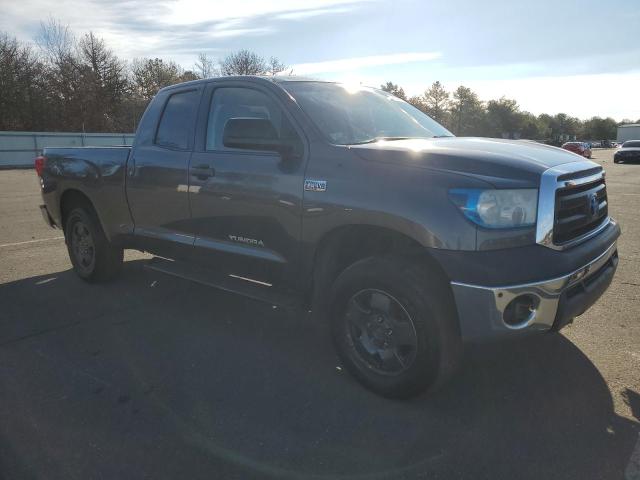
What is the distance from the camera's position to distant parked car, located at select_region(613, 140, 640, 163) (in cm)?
3397

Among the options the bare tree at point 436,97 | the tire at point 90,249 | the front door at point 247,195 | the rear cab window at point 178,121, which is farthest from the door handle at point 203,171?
the bare tree at point 436,97

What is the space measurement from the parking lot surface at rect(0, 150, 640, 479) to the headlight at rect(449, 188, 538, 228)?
3.75ft

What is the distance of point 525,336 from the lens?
9.32 feet

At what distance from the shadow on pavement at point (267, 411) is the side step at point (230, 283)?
1.51ft

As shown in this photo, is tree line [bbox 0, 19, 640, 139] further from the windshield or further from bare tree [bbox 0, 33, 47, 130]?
the windshield

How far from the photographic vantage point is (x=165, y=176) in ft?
14.8

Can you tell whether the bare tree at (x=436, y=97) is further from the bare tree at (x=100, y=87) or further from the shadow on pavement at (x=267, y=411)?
the shadow on pavement at (x=267, y=411)

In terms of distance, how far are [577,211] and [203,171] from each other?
8.79 feet

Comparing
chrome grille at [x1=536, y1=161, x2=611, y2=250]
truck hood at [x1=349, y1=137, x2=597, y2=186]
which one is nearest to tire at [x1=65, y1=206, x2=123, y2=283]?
truck hood at [x1=349, y1=137, x2=597, y2=186]

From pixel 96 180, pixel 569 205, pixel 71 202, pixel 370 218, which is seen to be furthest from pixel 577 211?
pixel 71 202

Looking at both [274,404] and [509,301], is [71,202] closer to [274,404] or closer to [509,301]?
[274,404]

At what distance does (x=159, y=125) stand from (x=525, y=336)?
3655mm

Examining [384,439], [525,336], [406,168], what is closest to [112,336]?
[384,439]

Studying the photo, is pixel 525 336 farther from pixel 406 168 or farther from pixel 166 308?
pixel 166 308
